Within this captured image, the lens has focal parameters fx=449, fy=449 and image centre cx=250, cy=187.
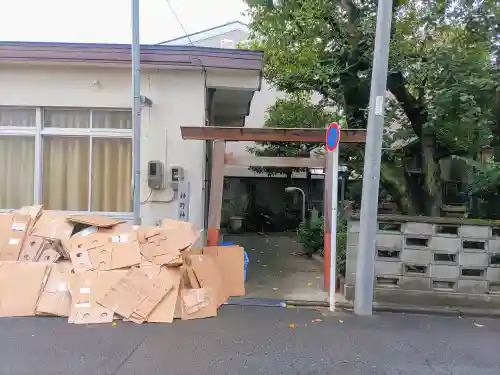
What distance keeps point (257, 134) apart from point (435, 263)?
3.21 metres

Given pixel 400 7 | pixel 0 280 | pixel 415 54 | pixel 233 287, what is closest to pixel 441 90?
pixel 415 54

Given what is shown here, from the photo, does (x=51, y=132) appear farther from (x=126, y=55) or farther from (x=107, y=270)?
(x=107, y=270)

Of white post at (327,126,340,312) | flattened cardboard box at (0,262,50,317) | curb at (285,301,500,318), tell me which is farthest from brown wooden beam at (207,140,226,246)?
flattened cardboard box at (0,262,50,317)

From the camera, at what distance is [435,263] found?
653 cm

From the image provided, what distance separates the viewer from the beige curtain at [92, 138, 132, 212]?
26.2 ft

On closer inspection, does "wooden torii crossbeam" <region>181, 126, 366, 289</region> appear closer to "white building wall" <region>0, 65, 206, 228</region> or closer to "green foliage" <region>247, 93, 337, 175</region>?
"white building wall" <region>0, 65, 206, 228</region>

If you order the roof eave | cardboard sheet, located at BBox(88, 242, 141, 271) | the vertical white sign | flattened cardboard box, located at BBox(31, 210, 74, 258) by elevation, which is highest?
the roof eave

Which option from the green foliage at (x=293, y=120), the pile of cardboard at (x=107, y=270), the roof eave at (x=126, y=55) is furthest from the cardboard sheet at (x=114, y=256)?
the green foliage at (x=293, y=120)

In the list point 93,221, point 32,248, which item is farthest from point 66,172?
point 32,248

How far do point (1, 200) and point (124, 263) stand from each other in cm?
361

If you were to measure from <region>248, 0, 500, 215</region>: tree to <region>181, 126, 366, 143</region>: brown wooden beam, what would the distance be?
67.3 inches

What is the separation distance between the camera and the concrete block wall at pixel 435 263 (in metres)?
6.49

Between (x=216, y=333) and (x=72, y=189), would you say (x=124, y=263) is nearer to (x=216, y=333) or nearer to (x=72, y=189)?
(x=216, y=333)

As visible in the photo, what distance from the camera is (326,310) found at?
20.5 ft
